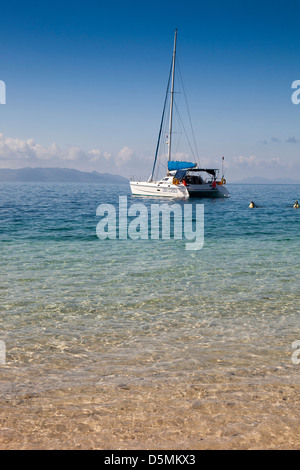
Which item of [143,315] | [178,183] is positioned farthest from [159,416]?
[178,183]

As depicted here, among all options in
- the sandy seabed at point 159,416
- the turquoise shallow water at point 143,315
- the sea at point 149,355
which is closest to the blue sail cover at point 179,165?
the turquoise shallow water at point 143,315

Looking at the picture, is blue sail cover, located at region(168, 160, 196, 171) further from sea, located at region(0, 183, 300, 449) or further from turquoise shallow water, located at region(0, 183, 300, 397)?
sea, located at region(0, 183, 300, 449)

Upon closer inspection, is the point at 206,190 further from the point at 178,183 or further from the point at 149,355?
the point at 149,355

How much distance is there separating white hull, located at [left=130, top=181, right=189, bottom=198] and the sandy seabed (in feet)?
143

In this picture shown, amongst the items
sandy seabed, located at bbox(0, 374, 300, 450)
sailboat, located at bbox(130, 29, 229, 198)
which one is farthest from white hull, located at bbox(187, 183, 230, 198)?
sandy seabed, located at bbox(0, 374, 300, 450)

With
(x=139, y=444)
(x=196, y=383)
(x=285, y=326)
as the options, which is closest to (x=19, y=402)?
(x=139, y=444)

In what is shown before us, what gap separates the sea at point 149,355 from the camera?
11.7 feet

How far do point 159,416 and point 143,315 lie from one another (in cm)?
338

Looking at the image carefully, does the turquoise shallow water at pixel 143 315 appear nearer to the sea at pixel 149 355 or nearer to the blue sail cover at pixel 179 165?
the sea at pixel 149 355

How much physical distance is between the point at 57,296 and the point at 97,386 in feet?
14.0

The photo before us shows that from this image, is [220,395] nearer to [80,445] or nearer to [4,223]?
[80,445]

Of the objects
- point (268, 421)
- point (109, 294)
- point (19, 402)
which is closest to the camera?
point (268, 421)

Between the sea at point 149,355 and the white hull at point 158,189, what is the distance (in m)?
36.3
